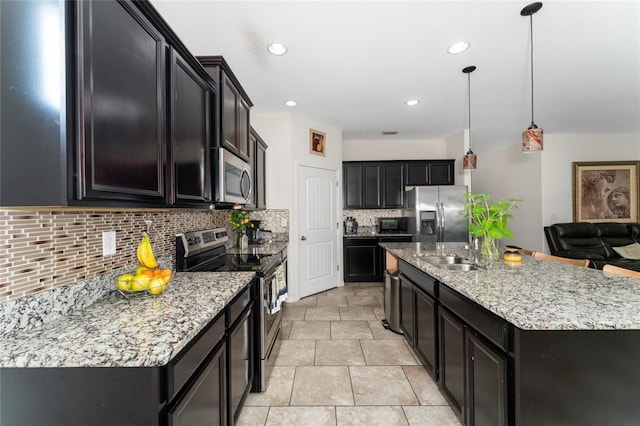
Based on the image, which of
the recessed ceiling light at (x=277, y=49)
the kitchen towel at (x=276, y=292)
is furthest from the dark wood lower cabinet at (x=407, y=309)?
the recessed ceiling light at (x=277, y=49)

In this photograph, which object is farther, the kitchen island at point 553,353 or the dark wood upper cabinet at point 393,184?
the dark wood upper cabinet at point 393,184

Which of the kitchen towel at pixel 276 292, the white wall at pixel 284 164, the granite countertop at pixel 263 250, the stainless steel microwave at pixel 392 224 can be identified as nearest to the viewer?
the kitchen towel at pixel 276 292

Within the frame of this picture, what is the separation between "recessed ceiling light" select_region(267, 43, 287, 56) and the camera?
2.25 meters

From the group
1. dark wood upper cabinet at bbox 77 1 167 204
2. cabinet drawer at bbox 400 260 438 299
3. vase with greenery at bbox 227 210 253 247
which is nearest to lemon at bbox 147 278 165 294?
dark wood upper cabinet at bbox 77 1 167 204

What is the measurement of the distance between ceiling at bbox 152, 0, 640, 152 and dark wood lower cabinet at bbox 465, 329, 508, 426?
7.06ft

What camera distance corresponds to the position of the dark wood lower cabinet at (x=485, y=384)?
1.14 meters

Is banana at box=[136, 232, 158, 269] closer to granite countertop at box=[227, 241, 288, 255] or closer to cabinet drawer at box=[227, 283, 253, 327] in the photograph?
cabinet drawer at box=[227, 283, 253, 327]

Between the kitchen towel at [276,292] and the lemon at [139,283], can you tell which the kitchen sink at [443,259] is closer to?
the kitchen towel at [276,292]

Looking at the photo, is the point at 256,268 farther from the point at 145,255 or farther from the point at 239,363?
the point at 145,255

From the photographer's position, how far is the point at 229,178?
1.87m

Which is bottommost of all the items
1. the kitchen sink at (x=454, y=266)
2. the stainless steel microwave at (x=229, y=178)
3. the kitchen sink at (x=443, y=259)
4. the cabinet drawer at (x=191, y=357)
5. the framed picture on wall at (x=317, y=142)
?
the cabinet drawer at (x=191, y=357)

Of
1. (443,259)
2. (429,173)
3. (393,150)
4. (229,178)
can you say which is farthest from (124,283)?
(393,150)

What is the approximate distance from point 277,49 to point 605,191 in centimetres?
637

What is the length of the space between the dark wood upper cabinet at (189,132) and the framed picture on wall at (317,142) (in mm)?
2515
